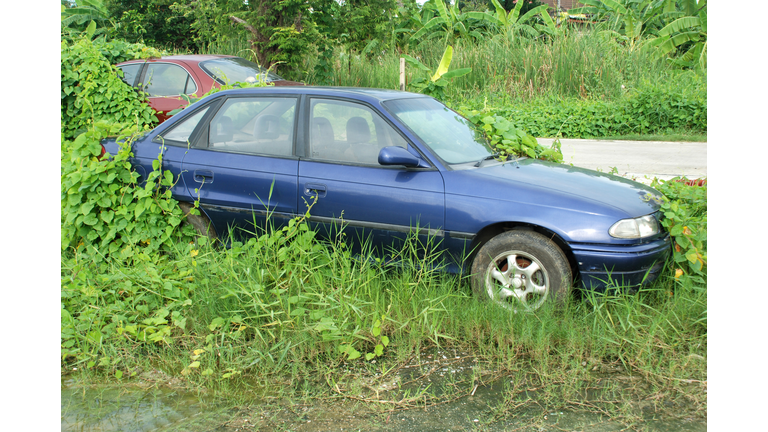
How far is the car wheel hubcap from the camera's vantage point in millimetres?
3697

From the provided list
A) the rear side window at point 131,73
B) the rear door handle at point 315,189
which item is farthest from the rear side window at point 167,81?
the rear door handle at point 315,189

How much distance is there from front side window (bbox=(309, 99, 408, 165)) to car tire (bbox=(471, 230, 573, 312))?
102cm

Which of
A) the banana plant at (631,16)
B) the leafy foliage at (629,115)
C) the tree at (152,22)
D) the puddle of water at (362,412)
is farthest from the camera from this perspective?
the tree at (152,22)

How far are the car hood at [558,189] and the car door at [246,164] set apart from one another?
128cm

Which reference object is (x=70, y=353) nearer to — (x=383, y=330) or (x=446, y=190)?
(x=383, y=330)

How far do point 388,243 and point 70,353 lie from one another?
2.05m

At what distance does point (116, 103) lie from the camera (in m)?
8.42

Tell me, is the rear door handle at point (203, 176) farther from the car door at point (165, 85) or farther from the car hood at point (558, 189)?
the car door at point (165, 85)

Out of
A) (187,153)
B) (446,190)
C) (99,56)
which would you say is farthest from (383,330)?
(99,56)

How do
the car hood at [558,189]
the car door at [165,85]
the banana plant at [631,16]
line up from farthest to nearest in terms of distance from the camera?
the banana plant at [631,16] < the car door at [165,85] < the car hood at [558,189]

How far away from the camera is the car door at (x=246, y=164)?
4406 mm

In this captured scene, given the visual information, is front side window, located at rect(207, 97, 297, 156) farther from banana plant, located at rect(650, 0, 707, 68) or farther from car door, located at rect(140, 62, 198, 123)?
banana plant, located at rect(650, 0, 707, 68)

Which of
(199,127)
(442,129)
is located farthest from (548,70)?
(199,127)

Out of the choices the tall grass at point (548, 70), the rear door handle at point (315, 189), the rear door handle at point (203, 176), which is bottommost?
the rear door handle at point (315, 189)
